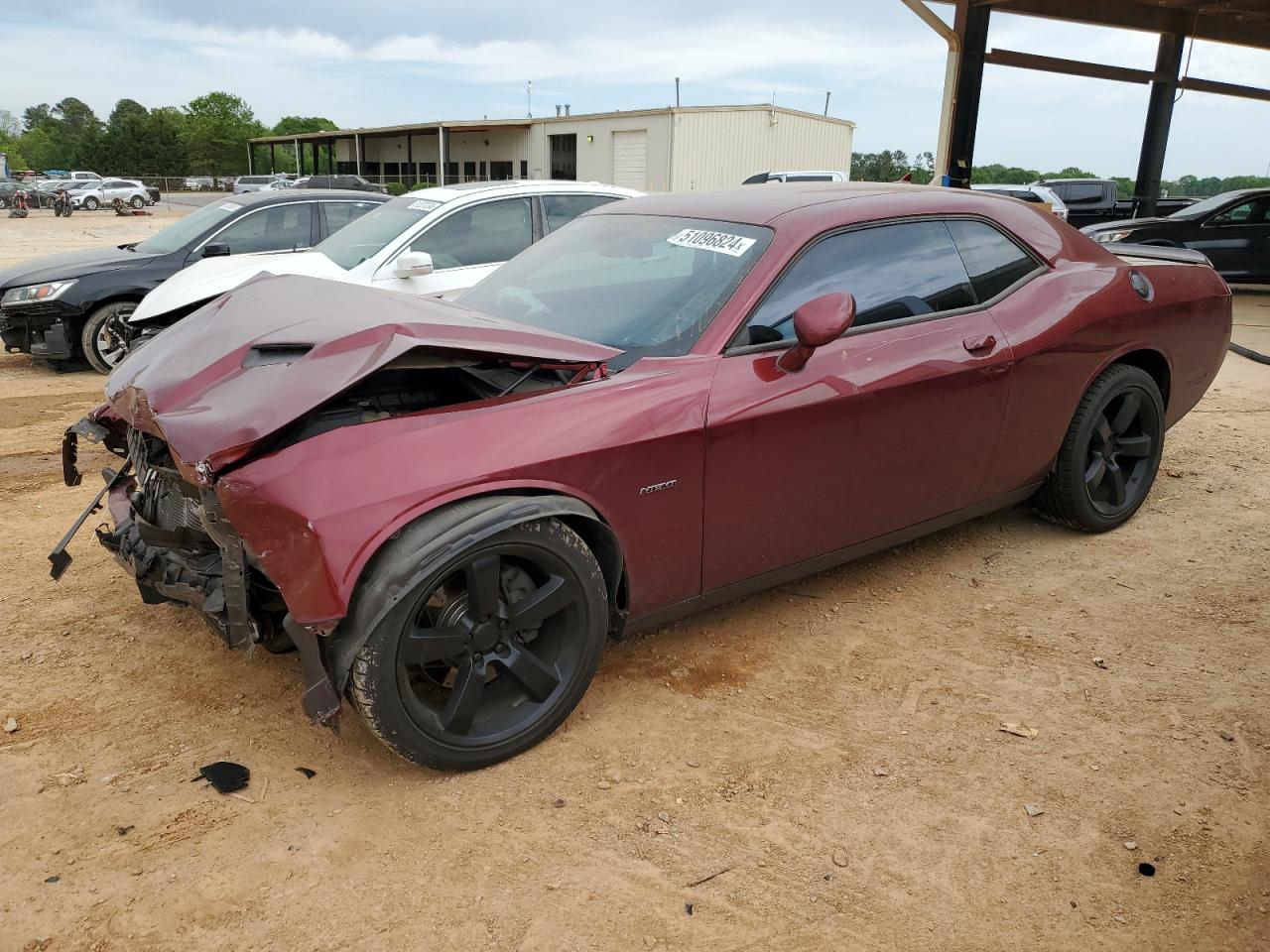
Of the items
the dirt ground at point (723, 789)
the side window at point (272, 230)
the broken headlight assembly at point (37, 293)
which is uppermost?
the side window at point (272, 230)

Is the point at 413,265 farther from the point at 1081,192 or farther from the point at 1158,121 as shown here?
the point at 1081,192

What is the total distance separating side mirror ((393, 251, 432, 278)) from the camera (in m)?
6.36

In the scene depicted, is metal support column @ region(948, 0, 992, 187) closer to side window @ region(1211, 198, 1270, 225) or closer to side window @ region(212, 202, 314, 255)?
side window @ region(1211, 198, 1270, 225)

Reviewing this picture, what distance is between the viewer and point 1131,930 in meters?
2.26

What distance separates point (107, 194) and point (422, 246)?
1771 inches

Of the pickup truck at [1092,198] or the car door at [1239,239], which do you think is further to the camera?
the pickup truck at [1092,198]

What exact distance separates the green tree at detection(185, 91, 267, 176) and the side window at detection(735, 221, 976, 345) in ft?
296

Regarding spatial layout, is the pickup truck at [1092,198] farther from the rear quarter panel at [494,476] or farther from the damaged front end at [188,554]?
the damaged front end at [188,554]

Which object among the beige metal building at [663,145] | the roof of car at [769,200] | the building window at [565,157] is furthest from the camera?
the building window at [565,157]

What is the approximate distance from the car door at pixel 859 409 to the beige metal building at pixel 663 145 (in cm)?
2662

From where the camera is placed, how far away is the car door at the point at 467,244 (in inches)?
269

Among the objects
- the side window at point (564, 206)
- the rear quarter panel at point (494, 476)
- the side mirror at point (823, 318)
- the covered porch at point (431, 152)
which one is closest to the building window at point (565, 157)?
the covered porch at point (431, 152)

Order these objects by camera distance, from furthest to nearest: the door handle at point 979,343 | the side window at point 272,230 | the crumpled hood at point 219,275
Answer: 1. the side window at point 272,230
2. the crumpled hood at point 219,275
3. the door handle at point 979,343

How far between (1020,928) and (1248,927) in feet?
1.83
